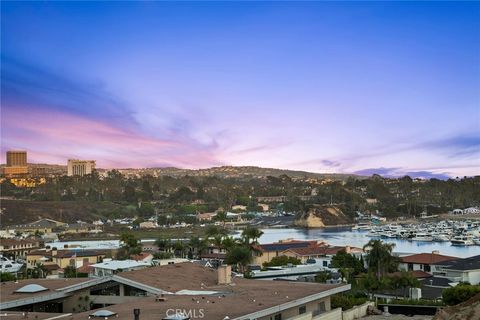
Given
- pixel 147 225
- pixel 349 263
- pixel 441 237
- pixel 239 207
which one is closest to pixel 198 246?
pixel 349 263

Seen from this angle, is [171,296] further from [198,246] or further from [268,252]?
[198,246]

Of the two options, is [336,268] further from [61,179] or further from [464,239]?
[61,179]

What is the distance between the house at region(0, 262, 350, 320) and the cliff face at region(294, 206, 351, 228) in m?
94.3

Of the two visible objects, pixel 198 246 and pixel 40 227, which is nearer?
pixel 198 246

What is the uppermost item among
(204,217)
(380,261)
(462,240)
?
(204,217)

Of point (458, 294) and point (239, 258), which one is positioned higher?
point (239, 258)

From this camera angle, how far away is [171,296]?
16.3 metres

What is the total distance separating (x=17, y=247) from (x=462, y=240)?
4513 cm

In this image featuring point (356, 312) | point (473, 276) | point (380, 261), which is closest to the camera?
point (356, 312)

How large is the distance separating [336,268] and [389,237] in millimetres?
48011

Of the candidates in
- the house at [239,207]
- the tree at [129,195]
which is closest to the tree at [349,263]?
the house at [239,207]

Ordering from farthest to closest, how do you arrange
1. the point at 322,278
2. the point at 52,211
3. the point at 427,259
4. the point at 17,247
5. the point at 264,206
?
the point at 264,206, the point at 52,211, the point at 17,247, the point at 427,259, the point at 322,278

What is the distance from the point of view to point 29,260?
153 ft

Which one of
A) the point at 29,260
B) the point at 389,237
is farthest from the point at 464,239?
the point at 29,260
